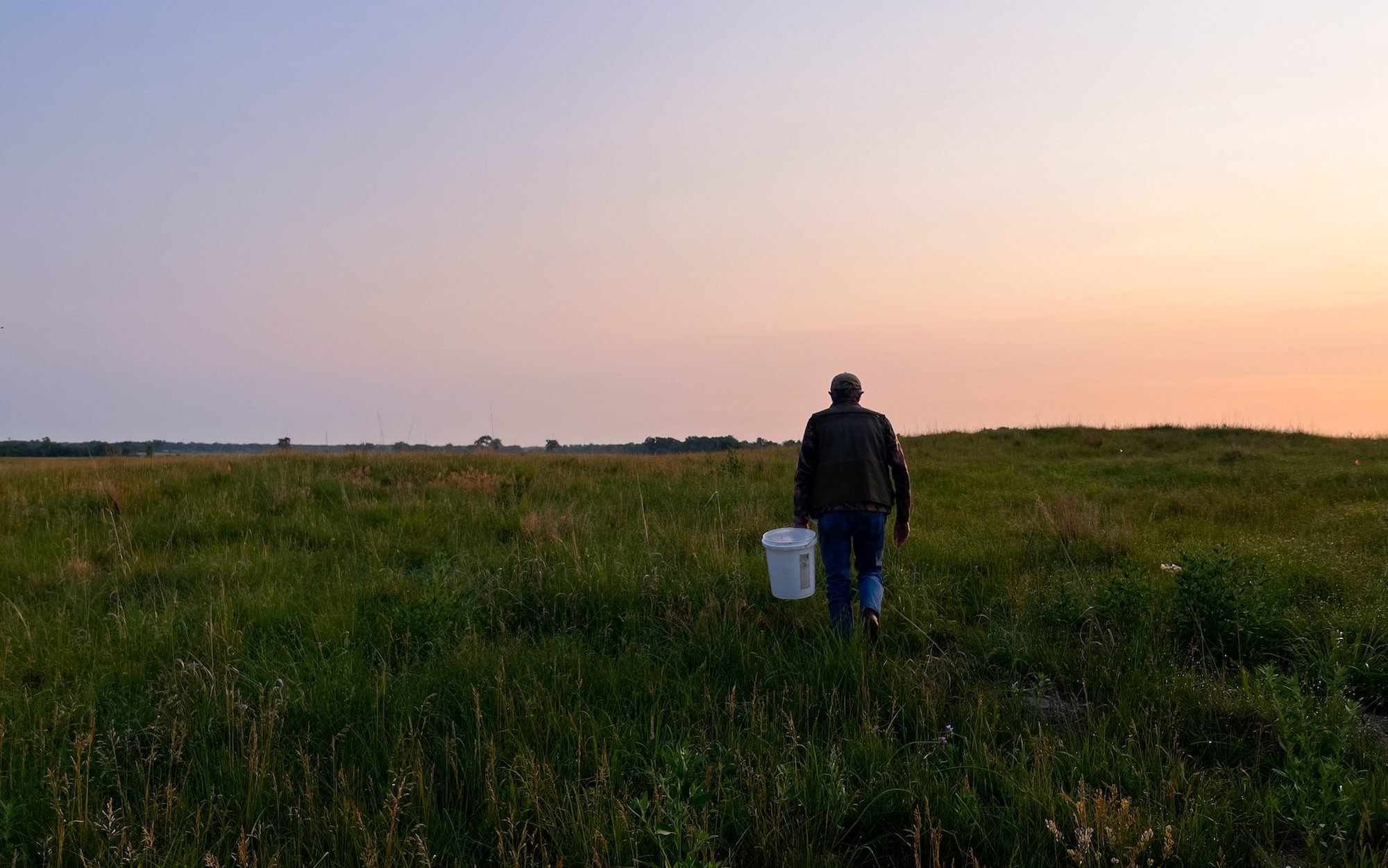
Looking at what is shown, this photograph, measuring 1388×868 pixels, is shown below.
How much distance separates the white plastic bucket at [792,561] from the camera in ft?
17.7

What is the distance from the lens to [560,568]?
246 inches

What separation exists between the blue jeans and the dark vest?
0.14 m

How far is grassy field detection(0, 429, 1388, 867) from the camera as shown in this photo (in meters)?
2.80

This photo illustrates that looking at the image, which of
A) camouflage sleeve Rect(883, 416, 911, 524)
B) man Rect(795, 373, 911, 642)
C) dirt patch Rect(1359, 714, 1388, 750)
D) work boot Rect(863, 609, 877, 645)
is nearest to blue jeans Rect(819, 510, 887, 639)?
man Rect(795, 373, 911, 642)

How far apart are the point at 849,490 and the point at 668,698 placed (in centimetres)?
237

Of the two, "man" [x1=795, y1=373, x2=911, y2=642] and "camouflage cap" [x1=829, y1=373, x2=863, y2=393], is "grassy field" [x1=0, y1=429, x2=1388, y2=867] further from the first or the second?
"camouflage cap" [x1=829, y1=373, x2=863, y2=393]

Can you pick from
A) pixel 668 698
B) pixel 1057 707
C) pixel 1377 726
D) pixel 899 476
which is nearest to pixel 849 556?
pixel 899 476

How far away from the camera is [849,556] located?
564 centimetres

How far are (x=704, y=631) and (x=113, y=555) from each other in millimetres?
6932

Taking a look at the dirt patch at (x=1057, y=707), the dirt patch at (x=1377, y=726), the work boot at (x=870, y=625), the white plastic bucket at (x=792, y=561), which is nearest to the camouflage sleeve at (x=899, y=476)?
the white plastic bucket at (x=792, y=561)

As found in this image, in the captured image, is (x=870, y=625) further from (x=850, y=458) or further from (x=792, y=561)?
(x=850, y=458)

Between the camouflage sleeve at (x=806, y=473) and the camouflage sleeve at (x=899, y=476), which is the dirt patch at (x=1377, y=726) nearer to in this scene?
the camouflage sleeve at (x=899, y=476)

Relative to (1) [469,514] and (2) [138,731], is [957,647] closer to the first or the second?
(2) [138,731]

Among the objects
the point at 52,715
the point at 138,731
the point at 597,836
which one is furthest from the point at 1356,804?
the point at 52,715
